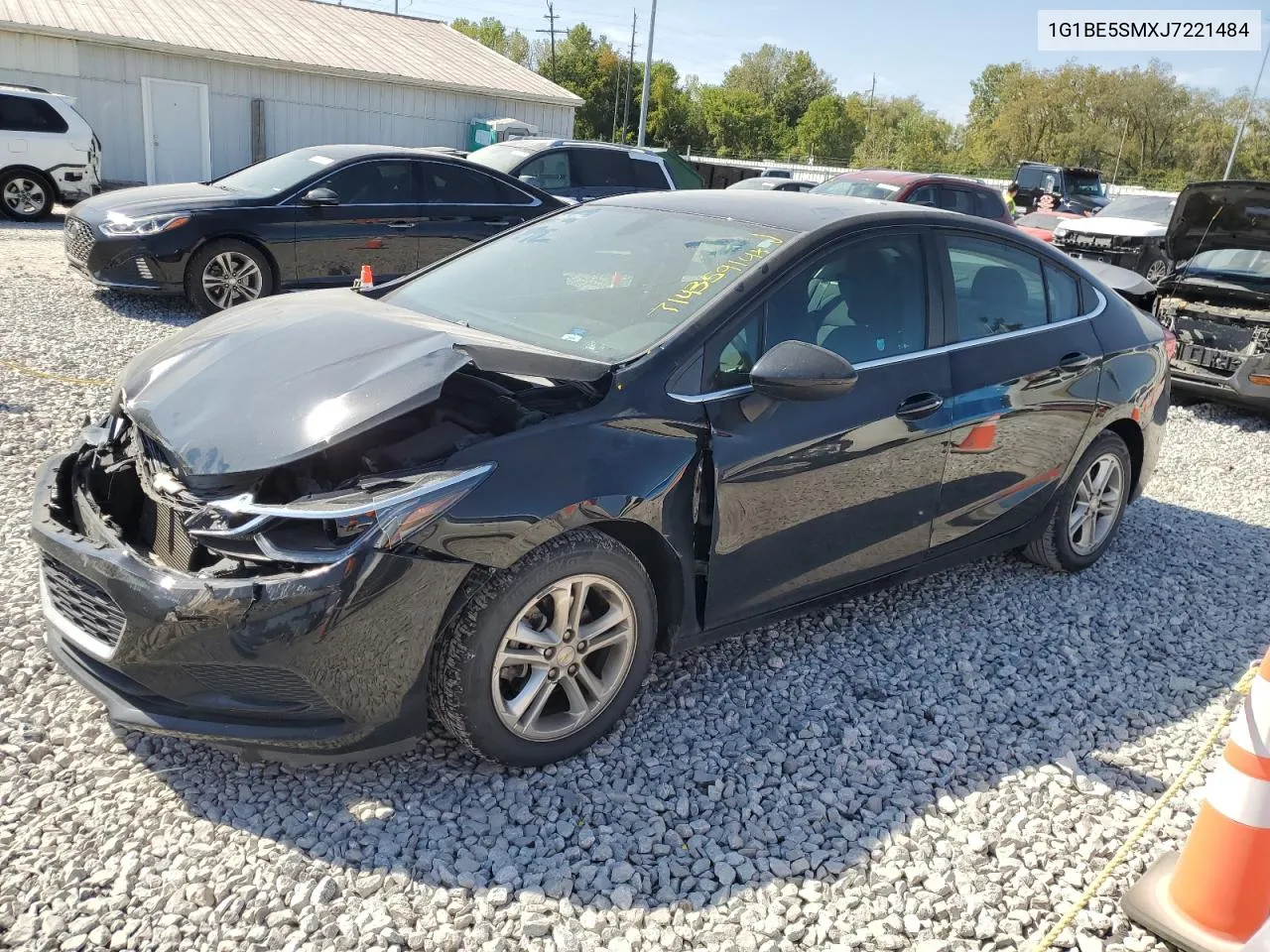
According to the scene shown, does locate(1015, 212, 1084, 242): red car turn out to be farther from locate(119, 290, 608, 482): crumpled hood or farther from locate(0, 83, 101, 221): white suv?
locate(119, 290, 608, 482): crumpled hood

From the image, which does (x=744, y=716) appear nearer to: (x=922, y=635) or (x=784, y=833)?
(x=784, y=833)

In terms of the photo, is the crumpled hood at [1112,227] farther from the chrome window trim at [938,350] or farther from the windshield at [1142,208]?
the chrome window trim at [938,350]

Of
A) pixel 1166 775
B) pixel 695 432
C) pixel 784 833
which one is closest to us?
pixel 784 833

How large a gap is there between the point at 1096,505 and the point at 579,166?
356 inches

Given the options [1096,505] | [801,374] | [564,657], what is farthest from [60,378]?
[1096,505]

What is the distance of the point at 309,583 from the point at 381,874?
0.77 m

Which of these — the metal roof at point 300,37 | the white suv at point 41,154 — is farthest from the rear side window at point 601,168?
the metal roof at point 300,37

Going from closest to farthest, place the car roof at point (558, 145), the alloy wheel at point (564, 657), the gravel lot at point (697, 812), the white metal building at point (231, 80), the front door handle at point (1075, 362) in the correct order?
the gravel lot at point (697, 812), the alloy wheel at point (564, 657), the front door handle at point (1075, 362), the car roof at point (558, 145), the white metal building at point (231, 80)

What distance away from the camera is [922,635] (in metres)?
4.13

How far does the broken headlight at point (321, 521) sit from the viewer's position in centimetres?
251

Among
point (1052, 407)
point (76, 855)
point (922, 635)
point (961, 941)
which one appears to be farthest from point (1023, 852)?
point (76, 855)

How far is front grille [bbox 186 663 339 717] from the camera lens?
2.53m

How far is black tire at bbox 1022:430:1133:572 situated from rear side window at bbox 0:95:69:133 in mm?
15315

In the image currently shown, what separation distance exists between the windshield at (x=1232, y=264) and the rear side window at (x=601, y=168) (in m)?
6.52
